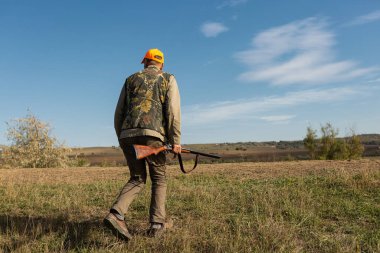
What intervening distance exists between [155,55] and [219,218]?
2.52 m

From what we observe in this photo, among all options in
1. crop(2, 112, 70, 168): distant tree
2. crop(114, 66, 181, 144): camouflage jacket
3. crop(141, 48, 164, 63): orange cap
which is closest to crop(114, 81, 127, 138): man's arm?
crop(114, 66, 181, 144): camouflage jacket

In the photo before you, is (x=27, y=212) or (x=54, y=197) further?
(x=54, y=197)

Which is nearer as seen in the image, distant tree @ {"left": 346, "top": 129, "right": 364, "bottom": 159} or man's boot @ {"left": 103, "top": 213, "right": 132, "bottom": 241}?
man's boot @ {"left": 103, "top": 213, "right": 132, "bottom": 241}

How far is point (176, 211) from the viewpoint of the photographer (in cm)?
622

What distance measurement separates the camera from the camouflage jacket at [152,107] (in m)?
4.88

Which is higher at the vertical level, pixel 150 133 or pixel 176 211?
pixel 150 133

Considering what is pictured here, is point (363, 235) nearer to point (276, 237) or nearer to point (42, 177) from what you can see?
point (276, 237)

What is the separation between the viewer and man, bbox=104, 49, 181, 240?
192 inches

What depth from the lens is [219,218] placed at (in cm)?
575

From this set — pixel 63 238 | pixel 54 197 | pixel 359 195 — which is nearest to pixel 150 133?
pixel 63 238

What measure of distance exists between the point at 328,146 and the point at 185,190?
22927mm

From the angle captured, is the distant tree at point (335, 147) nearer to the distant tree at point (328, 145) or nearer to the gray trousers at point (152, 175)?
the distant tree at point (328, 145)

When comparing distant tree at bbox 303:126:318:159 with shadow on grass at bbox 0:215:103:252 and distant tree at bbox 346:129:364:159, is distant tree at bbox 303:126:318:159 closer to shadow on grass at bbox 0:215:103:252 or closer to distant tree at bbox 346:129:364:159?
distant tree at bbox 346:129:364:159

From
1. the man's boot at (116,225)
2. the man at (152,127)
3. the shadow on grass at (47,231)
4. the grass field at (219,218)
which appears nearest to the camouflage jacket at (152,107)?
the man at (152,127)
